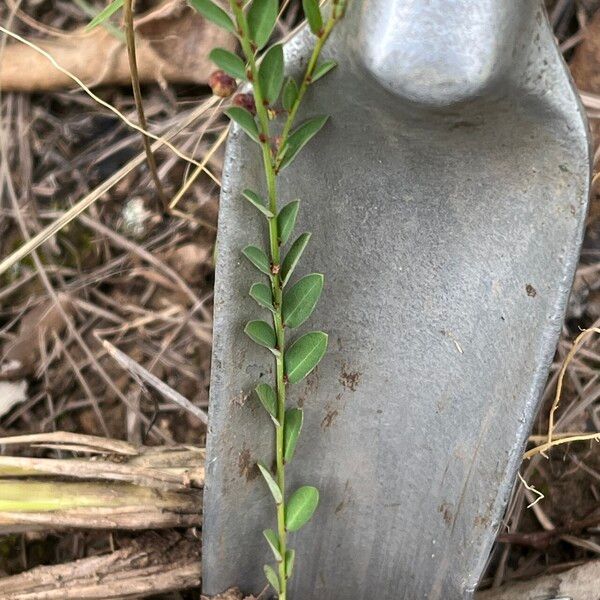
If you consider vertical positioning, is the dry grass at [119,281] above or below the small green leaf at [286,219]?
below

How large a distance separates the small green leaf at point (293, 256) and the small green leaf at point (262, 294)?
2 centimetres

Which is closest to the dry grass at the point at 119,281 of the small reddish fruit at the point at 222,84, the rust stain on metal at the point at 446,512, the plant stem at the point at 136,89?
the plant stem at the point at 136,89

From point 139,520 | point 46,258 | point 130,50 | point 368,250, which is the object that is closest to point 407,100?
point 368,250

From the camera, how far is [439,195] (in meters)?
1.01

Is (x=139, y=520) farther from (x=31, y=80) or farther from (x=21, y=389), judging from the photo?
(x=31, y=80)

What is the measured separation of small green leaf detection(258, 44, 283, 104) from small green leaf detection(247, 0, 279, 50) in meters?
0.02

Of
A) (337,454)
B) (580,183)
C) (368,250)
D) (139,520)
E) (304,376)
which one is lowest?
(139,520)

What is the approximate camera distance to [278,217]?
0.96 metres

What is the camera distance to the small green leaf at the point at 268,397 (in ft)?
3.43

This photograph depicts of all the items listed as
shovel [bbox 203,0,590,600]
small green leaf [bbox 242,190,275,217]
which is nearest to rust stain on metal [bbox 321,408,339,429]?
shovel [bbox 203,0,590,600]

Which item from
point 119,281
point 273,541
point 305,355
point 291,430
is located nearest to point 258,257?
point 305,355

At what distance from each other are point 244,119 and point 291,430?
404mm

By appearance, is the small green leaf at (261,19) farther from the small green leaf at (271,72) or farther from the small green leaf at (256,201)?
the small green leaf at (256,201)

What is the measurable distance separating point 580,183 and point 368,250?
0.86ft
